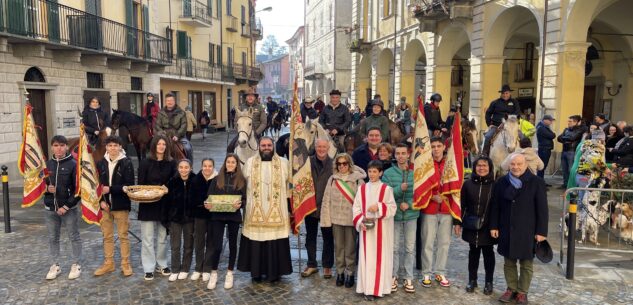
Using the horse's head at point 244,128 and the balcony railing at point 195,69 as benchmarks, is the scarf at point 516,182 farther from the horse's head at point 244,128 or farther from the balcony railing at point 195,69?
the balcony railing at point 195,69

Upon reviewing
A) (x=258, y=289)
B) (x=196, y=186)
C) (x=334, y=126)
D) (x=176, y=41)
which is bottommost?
(x=258, y=289)

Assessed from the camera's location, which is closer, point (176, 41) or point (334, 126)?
point (334, 126)

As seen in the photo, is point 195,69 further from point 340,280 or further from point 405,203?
point 405,203

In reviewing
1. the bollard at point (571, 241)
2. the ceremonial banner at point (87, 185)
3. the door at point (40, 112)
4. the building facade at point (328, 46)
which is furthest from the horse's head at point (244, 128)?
the building facade at point (328, 46)

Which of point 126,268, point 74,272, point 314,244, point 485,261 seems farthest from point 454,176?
point 74,272

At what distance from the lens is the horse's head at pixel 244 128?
8.13m

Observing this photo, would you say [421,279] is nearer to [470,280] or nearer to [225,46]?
[470,280]

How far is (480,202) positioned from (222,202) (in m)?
2.98

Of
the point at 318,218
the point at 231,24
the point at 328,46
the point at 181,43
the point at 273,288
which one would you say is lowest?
the point at 273,288

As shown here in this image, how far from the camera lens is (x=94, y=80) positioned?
17859mm

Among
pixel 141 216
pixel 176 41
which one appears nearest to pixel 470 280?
pixel 141 216

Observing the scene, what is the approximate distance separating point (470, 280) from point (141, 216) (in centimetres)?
413

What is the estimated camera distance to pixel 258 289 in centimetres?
586

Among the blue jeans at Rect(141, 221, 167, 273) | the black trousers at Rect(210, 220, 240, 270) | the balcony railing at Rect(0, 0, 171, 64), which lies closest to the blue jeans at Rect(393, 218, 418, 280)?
the black trousers at Rect(210, 220, 240, 270)
